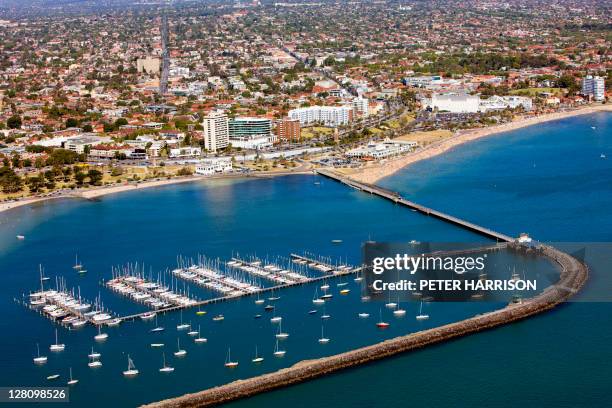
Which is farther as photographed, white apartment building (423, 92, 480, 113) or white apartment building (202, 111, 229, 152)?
white apartment building (423, 92, 480, 113)

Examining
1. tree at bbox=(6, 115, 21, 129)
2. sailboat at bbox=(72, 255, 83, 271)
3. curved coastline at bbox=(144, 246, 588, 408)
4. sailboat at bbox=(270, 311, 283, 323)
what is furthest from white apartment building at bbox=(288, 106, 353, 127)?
sailboat at bbox=(270, 311, 283, 323)

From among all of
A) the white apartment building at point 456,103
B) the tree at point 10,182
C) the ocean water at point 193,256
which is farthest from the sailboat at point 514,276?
the white apartment building at point 456,103

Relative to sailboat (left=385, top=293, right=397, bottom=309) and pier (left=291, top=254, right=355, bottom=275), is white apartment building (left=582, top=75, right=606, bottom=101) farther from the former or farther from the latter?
sailboat (left=385, top=293, right=397, bottom=309)

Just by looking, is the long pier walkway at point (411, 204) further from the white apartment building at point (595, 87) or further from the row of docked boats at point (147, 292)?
the white apartment building at point (595, 87)

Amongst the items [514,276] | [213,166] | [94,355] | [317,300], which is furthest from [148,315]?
[213,166]

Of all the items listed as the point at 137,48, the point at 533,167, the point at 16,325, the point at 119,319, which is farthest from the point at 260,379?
the point at 137,48

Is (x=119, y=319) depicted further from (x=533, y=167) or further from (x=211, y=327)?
(x=533, y=167)

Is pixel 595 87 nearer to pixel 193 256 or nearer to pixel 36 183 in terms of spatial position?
pixel 36 183
